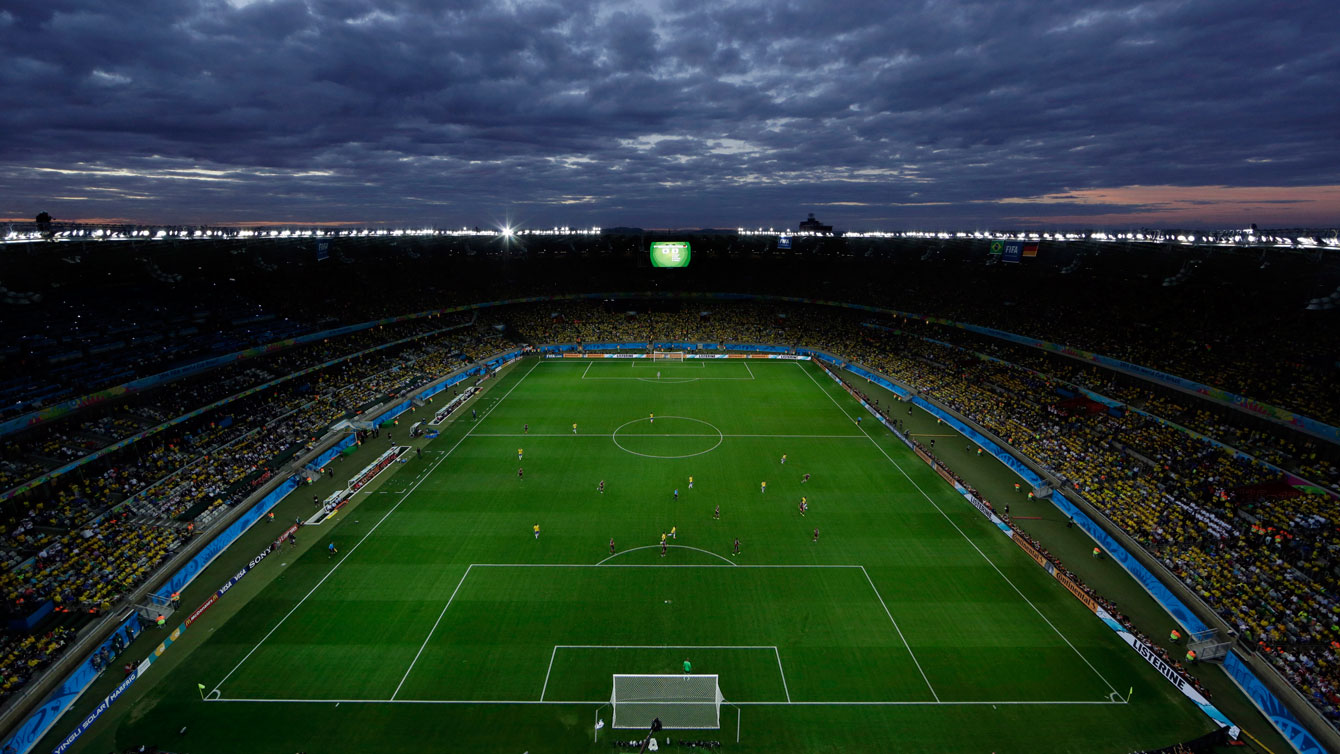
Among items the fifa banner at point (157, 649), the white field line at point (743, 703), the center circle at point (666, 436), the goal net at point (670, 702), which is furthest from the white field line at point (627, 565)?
the center circle at point (666, 436)

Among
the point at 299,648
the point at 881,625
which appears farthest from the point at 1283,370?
the point at 299,648

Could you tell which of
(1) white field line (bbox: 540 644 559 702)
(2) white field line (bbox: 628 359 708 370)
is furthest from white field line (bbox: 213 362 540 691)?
(2) white field line (bbox: 628 359 708 370)

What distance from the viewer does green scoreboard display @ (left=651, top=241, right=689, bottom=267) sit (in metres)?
83.5

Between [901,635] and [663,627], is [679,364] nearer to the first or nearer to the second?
[663,627]

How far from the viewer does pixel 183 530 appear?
92.0 feet

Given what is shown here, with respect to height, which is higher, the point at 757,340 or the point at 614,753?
the point at 757,340

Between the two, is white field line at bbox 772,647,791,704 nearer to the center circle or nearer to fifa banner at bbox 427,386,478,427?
the center circle

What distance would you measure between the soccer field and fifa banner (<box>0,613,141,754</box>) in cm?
125

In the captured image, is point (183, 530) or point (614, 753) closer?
point (614, 753)

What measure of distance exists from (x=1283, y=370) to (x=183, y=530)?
63.6 m

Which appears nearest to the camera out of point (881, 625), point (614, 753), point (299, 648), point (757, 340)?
point (614, 753)

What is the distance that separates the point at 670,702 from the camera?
1897cm

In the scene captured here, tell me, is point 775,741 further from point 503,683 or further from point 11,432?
point 11,432

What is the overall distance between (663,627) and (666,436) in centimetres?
2303
